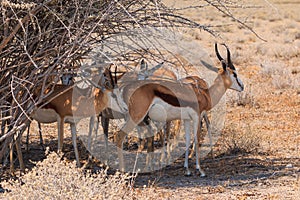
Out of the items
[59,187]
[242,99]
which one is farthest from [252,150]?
[59,187]

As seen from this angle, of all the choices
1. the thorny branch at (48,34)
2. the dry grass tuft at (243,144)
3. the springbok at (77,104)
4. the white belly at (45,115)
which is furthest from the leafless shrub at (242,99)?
the thorny branch at (48,34)

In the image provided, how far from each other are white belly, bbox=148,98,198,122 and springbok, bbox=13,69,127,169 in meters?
0.37

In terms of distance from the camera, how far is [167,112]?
8.05m

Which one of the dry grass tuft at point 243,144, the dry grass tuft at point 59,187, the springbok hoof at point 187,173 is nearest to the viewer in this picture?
the dry grass tuft at point 59,187

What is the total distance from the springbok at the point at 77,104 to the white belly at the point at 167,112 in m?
0.37

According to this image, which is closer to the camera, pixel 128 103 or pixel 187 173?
pixel 187 173

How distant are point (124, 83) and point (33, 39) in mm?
2188

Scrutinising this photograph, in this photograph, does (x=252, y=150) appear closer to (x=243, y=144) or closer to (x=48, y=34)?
(x=243, y=144)

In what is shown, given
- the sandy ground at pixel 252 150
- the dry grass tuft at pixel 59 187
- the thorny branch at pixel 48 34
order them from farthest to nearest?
the sandy ground at pixel 252 150, the thorny branch at pixel 48 34, the dry grass tuft at pixel 59 187

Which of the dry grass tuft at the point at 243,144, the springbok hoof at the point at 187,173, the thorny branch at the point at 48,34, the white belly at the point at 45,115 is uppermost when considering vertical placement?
the thorny branch at the point at 48,34

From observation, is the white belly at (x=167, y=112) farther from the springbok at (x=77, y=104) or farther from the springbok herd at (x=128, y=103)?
the springbok at (x=77, y=104)

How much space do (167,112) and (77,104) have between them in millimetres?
1121

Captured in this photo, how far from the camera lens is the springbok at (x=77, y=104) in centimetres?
794

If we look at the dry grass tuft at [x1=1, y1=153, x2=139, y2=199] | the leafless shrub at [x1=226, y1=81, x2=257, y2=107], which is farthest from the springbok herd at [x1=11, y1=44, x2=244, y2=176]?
Answer: the leafless shrub at [x1=226, y1=81, x2=257, y2=107]
